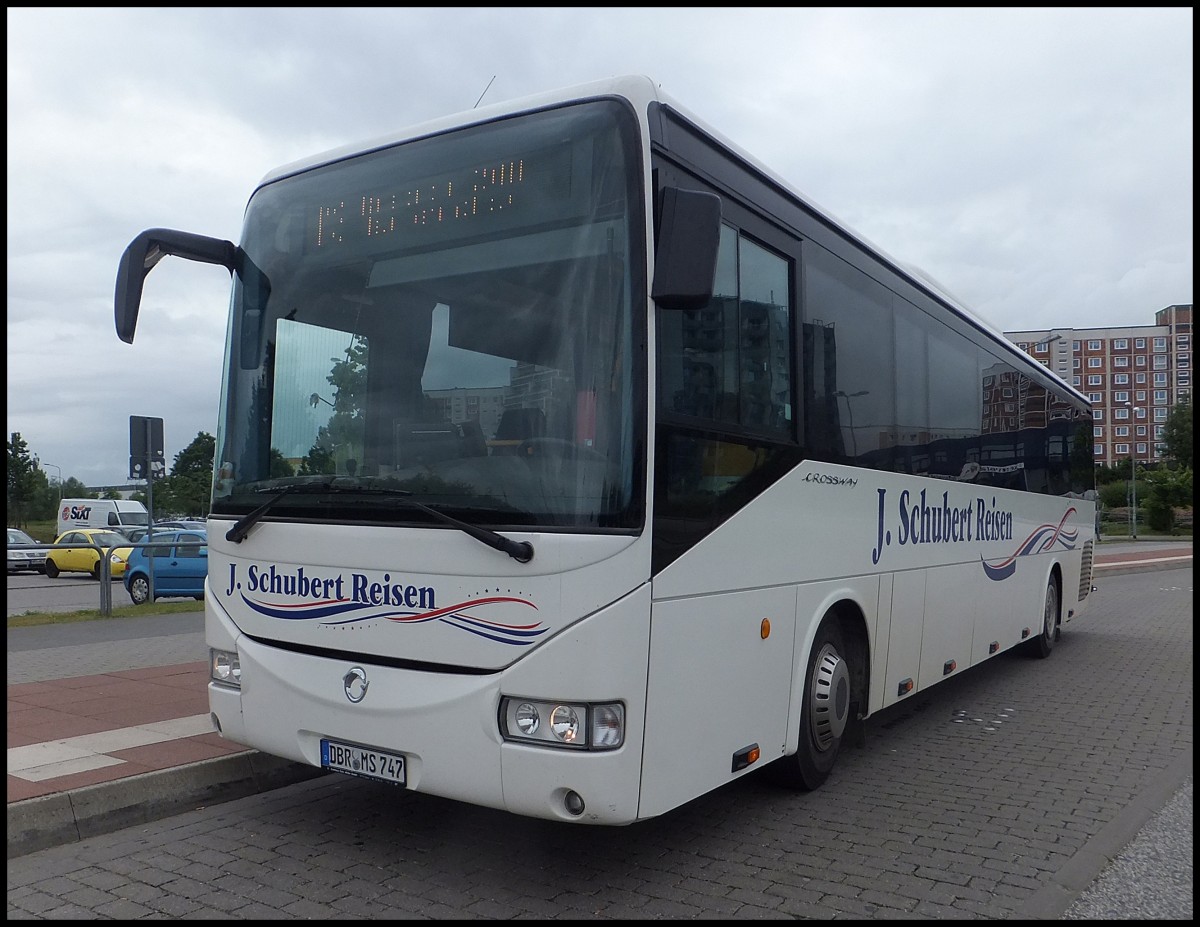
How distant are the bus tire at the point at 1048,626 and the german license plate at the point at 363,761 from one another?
364 inches

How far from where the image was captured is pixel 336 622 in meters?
4.74

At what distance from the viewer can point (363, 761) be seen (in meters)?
4.58

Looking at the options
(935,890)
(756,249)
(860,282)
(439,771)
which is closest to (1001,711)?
(860,282)

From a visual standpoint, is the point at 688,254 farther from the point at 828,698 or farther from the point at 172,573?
the point at 172,573

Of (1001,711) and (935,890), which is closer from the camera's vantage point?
(935,890)

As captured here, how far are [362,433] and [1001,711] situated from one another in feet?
21.0

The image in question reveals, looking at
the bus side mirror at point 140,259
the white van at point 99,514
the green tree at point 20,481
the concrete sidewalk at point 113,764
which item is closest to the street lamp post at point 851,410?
the bus side mirror at point 140,259

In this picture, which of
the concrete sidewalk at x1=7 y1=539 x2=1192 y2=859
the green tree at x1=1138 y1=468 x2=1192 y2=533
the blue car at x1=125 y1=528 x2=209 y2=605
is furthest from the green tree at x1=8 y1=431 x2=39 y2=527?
the green tree at x1=1138 y1=468 x2=1192 y2=533

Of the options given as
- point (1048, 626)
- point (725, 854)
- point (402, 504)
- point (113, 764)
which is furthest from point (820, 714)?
point (1048, 626)

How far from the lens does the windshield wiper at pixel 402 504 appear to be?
13.7ft

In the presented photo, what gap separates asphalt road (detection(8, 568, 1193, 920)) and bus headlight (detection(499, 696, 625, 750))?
2.28ft

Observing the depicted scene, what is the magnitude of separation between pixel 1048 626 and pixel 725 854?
28.0 ft

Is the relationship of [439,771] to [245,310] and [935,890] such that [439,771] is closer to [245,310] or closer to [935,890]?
[935,890]

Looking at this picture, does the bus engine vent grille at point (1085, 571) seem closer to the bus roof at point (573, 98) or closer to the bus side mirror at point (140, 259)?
the bus roof at point (573, 98)
